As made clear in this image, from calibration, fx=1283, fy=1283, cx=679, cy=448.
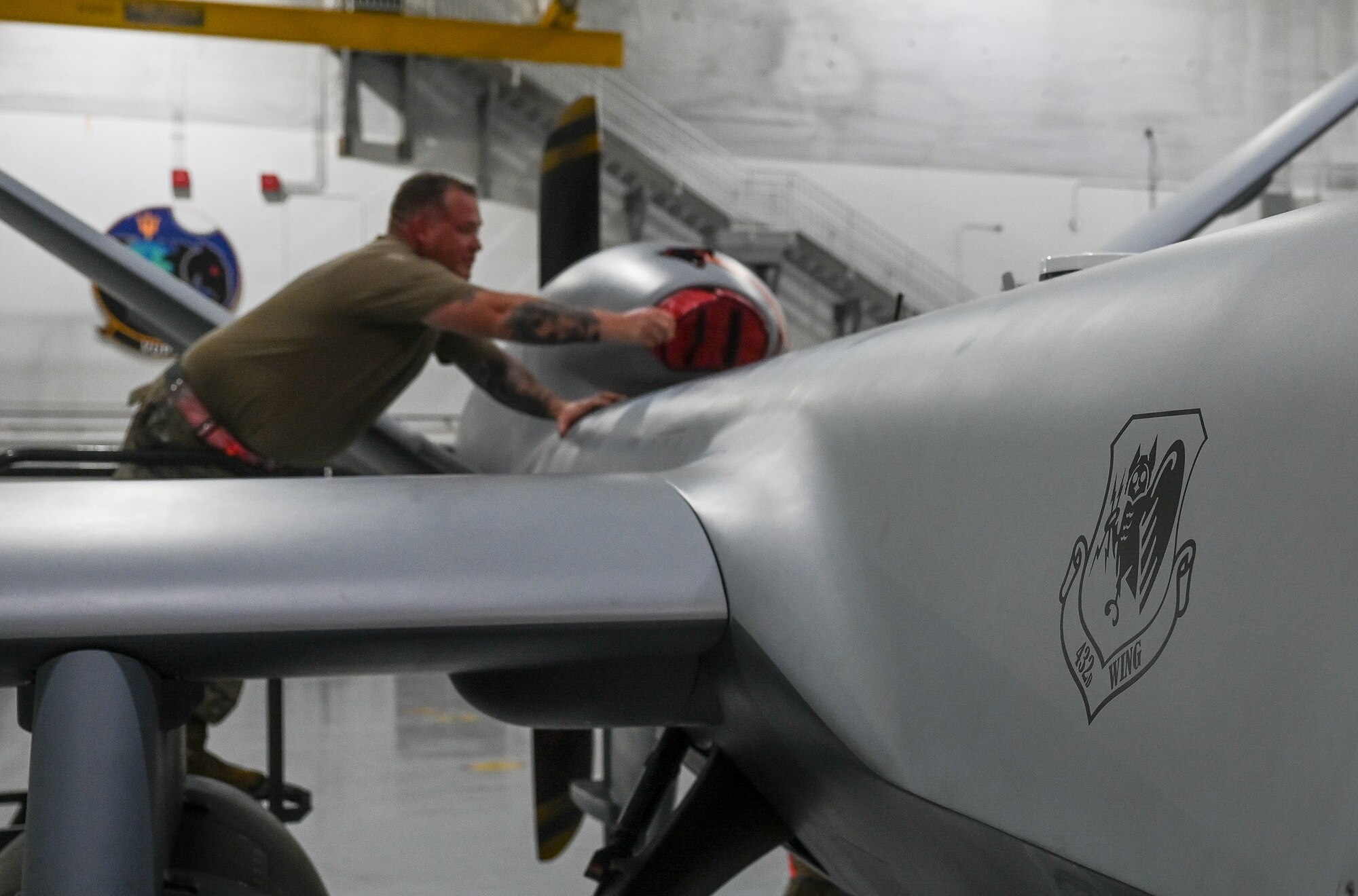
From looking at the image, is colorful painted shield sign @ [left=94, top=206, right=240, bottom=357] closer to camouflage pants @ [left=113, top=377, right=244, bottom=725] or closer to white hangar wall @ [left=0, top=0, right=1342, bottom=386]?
white hangar wall @ [left=0, top=0, right=1342, bottom=386]

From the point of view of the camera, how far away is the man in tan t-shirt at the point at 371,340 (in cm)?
261

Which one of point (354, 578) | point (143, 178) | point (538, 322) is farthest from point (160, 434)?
point (143, 178)

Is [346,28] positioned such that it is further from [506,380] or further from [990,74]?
[506,380]

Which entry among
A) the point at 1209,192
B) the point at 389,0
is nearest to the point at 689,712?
the point at 1209,192

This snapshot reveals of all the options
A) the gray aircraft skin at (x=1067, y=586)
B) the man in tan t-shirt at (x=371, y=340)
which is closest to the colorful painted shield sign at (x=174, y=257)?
the man in tan t-shirt at (x=371, y=340)

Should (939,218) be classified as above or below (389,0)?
below

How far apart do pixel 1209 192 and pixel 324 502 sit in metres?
2.06

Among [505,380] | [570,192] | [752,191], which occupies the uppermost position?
[570,192]

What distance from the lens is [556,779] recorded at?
318cm

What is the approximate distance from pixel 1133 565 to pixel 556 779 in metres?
2.59

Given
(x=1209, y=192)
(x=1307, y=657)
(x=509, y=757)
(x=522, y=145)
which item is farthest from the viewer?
(x=522, y=145)

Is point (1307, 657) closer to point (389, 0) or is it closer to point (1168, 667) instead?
point (1168, 667)

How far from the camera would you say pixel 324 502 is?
1335mm

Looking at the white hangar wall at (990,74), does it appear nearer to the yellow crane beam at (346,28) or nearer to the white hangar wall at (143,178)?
the yellow crane beam at (346,28)
